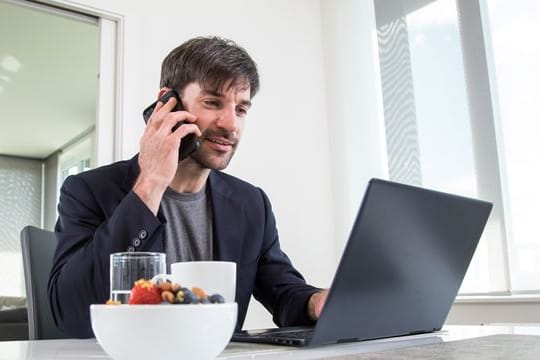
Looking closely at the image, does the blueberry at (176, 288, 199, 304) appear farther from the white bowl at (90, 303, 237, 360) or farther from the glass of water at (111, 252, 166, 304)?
the glass of water at (111, 252, 166, 304)

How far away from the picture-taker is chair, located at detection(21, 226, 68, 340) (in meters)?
1.23

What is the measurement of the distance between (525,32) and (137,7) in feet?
5.56

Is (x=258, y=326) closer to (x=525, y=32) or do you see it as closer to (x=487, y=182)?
(x=487, y=182)

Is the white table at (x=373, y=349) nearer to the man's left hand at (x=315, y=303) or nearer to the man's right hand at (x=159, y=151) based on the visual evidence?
the man's left hand at (x=315, y=303)

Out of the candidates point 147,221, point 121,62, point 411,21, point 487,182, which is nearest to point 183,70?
point 147,221

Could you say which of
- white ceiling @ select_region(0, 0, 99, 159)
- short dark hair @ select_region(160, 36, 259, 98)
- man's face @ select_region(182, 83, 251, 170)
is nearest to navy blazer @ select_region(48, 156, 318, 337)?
man's face @ select_region(182, 83, 251, 170)

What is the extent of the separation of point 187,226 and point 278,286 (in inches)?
10.5

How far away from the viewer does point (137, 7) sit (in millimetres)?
2604

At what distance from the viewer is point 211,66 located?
4.43ft

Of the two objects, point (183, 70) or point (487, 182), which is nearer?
point (183, 70)

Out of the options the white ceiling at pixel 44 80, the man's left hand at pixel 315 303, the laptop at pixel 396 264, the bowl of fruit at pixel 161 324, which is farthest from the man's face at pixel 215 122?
the white ceiling at pixel 44 80

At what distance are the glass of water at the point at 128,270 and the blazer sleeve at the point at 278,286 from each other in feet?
1.63

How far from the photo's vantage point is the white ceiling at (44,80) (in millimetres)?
3137

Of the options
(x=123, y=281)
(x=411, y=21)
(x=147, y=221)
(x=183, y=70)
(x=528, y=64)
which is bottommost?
(x=123, y=281)
